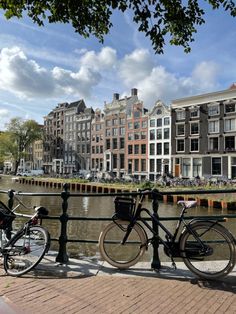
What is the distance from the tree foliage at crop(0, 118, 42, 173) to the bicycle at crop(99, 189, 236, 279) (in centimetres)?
8162

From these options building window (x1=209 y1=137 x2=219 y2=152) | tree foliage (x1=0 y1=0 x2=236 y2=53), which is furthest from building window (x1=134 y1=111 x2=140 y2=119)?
tree foliage (x1=0 y1=0 x2=236 y2=53)

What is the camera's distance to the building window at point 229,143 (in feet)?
143

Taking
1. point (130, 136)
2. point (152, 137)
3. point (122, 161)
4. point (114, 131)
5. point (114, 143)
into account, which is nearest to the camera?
point (152, 137)

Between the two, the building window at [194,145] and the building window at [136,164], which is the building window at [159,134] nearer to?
the building window at [194,145]

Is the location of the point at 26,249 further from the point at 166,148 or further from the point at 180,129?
the point at 166,148

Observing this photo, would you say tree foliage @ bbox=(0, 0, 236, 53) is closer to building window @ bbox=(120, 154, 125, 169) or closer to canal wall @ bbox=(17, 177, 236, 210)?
canal wall @ bbox=(17, 177, 236, 210)

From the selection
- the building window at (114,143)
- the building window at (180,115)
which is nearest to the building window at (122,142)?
the building window at (114,143)

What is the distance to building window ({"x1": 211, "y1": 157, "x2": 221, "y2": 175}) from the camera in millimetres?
44875

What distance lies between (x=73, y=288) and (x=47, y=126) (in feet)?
295

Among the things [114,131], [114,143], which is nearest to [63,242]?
[114,143]

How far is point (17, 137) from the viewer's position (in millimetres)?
84125

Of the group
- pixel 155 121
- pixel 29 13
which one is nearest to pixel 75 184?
pixel 155 121

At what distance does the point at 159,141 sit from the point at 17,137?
4497cm

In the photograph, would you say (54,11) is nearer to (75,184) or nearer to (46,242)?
(46,242)
